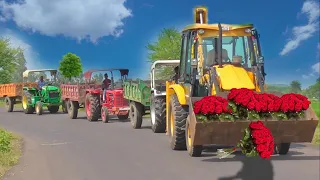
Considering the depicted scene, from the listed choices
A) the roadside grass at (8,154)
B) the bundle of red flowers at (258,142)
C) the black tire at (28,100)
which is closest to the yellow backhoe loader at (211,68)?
the roadside grass at (8,154)

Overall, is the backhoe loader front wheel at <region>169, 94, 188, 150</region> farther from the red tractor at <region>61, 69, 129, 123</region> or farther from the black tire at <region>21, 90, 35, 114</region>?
the black tire at <region>21, 90, 35, 114</region>

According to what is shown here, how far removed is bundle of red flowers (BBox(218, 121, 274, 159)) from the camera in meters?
5.75

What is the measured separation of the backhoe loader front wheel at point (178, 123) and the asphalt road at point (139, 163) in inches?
8.1

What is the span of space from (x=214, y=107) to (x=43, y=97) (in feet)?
66.9

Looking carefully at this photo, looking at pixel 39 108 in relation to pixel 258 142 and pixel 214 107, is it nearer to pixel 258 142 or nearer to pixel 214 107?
pixel 214 107

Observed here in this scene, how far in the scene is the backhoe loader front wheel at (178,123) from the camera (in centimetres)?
1091

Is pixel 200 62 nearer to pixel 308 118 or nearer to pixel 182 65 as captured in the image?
pixel 182 65

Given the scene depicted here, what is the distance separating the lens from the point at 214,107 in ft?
25.9

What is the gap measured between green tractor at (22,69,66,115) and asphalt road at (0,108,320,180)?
1254 centimetres

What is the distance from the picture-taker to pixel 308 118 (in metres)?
9.03

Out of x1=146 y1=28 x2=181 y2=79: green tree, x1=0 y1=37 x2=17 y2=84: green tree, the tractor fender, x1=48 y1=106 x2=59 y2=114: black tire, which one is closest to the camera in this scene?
the tractor fender

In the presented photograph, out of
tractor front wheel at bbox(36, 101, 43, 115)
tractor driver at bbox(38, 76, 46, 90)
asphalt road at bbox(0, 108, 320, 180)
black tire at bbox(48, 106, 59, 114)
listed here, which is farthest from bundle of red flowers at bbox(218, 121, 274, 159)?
black tire at bbox(48, 106, 59, 114)

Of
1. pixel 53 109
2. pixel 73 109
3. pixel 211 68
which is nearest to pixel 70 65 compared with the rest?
pixel 53 109

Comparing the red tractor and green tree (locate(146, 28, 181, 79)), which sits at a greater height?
green tree (locate(146, 28, 181, 79))
